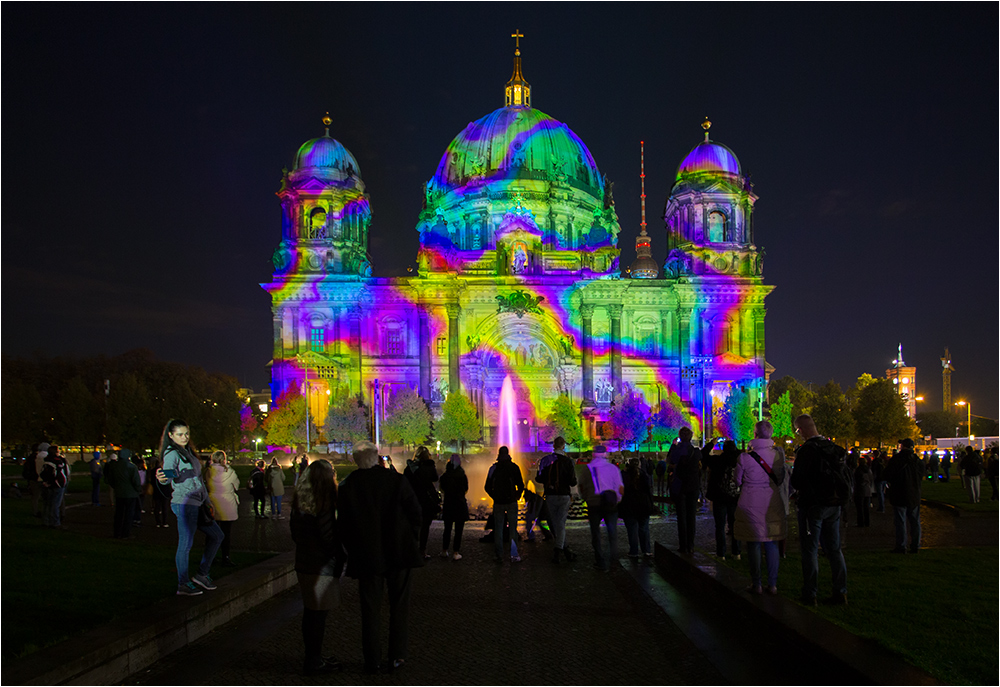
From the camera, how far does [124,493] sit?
17.0 m

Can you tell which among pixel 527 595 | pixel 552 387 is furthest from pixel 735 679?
pixel 552 387

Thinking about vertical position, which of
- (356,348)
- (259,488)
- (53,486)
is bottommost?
(259,488)

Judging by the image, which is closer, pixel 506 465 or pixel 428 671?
pixel 428 671

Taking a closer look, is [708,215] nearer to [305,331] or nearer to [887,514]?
[305,331]

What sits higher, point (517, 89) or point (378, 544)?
point (517, 89)

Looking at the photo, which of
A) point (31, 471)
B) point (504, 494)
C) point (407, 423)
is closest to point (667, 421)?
point (407, 423)

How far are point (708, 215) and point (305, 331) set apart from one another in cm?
3678

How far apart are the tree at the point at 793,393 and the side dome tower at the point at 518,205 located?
38.7m

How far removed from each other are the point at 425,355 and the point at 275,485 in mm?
52176

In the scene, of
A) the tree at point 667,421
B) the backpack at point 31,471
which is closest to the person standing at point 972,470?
the backpack at point 31,471

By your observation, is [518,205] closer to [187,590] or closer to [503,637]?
[187,590]

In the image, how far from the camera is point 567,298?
7600cm

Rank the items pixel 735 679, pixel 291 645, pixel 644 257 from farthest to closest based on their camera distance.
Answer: pixel 644 257 < pixel 291 645 < pixel 735 679

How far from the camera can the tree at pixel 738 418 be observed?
66375mm
